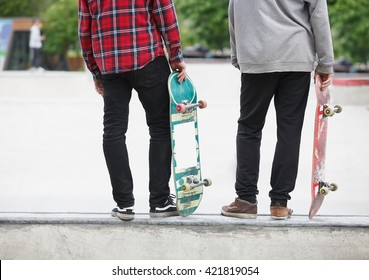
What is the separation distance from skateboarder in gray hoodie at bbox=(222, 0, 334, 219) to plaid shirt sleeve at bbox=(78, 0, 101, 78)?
0.87 metres

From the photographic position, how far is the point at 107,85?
4.79 metres

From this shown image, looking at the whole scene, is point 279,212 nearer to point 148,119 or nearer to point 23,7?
point 148,119

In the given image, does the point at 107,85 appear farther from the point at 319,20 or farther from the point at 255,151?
the point at 319,20

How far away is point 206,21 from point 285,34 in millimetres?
33048

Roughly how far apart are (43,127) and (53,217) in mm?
6358

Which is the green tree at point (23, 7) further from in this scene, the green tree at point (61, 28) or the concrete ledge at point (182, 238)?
the concrete ledge at point (182, 238)

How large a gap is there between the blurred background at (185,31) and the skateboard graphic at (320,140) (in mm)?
24074

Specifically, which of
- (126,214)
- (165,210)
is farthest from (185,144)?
(126,214)

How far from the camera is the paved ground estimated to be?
19.8ft

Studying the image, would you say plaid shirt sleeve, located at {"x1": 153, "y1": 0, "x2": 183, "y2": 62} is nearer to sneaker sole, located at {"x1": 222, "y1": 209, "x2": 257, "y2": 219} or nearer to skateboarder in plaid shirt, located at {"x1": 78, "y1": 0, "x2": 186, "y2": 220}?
skateboarder in plaid shirt, located at {"x1": 78, "y1": 0, "x2": 186, "y2": 220}

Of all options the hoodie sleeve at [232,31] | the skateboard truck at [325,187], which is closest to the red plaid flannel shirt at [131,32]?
the hoodie sleeve at [232,31]

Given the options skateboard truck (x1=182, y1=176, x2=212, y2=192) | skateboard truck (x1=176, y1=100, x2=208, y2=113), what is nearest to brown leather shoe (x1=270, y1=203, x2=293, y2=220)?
skateboard truck (x1=182, y1=176, x2=212, y2=192)

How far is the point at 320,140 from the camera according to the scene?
4.84 meters

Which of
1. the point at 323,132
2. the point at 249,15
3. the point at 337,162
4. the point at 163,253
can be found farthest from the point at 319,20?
the point at 337,162
